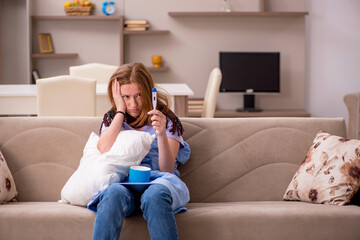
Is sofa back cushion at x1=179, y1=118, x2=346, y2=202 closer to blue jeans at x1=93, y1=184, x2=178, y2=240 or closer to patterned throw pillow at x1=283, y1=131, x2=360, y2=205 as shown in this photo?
patterned throw pillow at x1=283, y1=131, x2=360, y2=205

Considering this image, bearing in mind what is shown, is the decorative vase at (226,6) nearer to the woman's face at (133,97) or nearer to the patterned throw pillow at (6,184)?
the woman's face at (133,97)

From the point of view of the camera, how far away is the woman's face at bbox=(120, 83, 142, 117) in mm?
2390

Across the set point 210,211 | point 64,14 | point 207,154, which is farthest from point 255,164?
point 64,14

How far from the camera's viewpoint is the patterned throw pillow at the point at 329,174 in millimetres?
2213

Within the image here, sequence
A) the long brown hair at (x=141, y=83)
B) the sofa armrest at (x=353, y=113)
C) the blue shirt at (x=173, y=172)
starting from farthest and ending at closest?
1. the sofa armrest at (x=353, y=113)
2. the long brown hair at (x=141, y=83)
3. the blue shirt at (x=173, y=172)

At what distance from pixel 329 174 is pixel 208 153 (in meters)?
0.55

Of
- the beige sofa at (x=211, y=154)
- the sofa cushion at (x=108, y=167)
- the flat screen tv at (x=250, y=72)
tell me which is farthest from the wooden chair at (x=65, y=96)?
the flat screen tv at (x=250, y=72)

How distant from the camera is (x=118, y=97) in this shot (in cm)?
242

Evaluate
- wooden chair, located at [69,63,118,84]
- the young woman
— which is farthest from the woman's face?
wooden chair, located at [69,63,118,84]

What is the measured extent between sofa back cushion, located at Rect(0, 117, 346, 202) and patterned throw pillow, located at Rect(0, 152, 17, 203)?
117 mm

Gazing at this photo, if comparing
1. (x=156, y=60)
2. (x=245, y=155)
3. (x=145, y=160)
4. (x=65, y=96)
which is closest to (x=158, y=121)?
(x=145, y=160)

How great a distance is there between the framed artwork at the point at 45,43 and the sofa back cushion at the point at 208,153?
3896mm

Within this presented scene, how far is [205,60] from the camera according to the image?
6.48 meters

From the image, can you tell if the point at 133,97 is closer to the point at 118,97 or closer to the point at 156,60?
the point at 118,97
